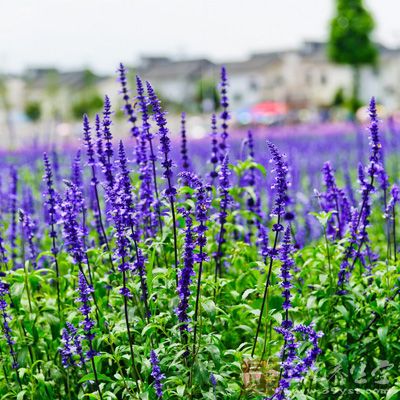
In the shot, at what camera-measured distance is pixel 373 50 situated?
205ft

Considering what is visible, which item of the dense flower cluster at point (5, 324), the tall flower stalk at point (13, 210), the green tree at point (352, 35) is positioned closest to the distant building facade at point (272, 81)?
the green tree at point (352, 35)

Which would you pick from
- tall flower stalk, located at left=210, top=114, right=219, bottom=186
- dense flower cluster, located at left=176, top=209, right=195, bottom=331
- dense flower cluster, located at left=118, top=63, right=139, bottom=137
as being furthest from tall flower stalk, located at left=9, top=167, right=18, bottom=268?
dense flower cluster, located at left=176, top=209, right=195, bottom=331

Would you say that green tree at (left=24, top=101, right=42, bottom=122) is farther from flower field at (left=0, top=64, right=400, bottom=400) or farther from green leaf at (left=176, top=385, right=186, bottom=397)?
green leaf at (left=176, top=385, right=186, bottom=397)

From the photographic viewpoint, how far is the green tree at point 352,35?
6194cm

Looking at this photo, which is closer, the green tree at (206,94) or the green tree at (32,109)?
the green tree at (206,94)

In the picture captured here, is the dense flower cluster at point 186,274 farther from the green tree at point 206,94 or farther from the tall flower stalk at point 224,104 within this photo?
the green tree at point 206,94

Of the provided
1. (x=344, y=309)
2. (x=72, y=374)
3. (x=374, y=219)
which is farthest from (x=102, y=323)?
(x=374, y=219)

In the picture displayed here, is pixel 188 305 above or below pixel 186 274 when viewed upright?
below

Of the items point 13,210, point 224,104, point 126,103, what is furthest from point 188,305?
point 13,210

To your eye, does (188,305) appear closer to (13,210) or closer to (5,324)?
(5,324)

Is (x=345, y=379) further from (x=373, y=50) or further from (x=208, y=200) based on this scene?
(x=373, y=50)

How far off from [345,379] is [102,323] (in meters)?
1.48

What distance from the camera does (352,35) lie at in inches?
2438

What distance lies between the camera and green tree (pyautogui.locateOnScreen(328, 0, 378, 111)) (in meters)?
61.9
